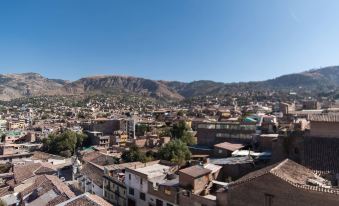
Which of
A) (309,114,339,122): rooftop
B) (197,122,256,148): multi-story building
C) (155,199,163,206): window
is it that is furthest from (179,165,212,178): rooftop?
(197,122,256,148): multi-story building

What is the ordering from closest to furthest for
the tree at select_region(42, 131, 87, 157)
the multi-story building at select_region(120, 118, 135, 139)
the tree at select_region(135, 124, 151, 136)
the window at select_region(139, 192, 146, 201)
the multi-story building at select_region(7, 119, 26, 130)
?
the window at select_region(139, 192, 146, 201), the tree at select_region(42, 131, 87, 157), the tree at select_region(135, 124, 151, 136), the multi-story building at select_region(120, 118, 135, 139), the multi-story building at select_region(7, 119, 26, 130)

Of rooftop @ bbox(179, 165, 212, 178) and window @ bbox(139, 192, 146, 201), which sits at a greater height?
rooftop @ bbox(179, 165, 212, 178)

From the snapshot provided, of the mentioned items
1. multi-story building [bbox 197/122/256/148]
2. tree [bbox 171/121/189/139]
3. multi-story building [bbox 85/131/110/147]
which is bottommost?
multi-story building [bbox 85/131/110/147]

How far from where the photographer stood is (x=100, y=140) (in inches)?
2948

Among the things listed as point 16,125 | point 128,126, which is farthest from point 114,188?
point 16,125

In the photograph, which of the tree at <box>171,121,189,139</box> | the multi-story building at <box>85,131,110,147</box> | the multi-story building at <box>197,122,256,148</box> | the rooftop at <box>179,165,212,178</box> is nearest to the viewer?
the rooftop at <box>179,165,212,178</box>

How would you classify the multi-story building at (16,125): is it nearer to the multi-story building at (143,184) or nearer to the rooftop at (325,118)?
the multi-story building at (143,184)

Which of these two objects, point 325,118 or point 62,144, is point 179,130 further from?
point 325,118

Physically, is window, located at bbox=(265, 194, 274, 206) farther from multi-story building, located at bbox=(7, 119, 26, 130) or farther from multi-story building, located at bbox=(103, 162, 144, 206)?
multi-story building, located at bbox=(7, 119, 26, 130)

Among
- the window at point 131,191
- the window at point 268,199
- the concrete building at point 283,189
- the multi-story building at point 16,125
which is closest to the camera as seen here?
the concrete building at point 283,189

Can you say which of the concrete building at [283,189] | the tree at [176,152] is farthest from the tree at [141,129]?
the concrete building at [283,189]

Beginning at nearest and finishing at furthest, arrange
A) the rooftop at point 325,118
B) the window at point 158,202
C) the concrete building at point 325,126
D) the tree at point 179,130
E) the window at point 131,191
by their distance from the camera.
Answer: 1. the concrete building at point 325,126
2. the rooftop at point 325,118
3. the window at point 158,202
4. the window at point 131,191
5. the tree at point 179,130

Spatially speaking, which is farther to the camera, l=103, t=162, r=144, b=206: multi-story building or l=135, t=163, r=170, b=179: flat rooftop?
l=103, t=162, r=144, b=206: multi-story building

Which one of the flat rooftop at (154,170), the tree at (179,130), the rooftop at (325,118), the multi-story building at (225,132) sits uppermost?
the rooftop at (325,118)
